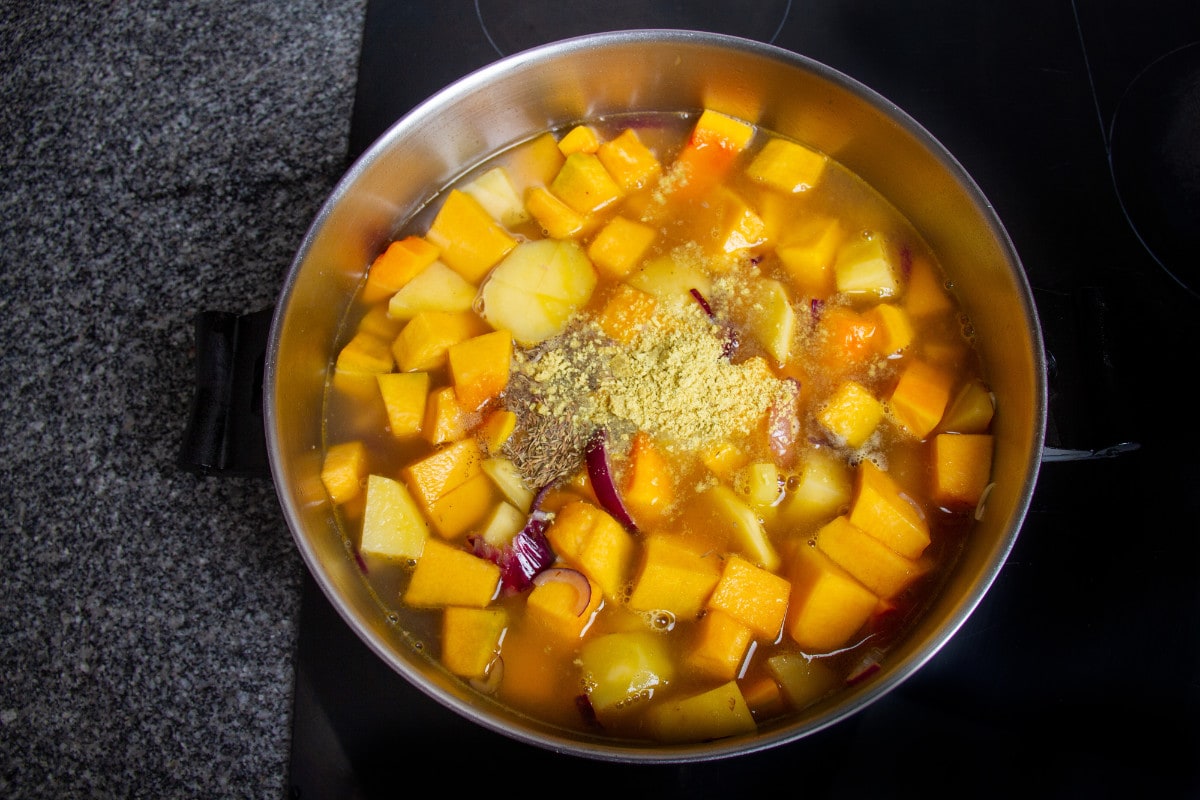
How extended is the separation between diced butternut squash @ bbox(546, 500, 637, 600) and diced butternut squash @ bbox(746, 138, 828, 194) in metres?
0.63

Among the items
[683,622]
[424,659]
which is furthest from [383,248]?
[683,622]

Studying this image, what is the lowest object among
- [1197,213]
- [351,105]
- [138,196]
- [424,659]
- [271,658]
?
[271,658]

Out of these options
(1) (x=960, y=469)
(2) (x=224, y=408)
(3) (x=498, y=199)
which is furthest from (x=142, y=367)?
(1) (x=960, y=469)

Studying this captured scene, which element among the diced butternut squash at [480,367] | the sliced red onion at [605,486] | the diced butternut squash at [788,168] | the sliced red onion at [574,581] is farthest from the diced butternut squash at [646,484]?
the diced butternut squash at [788,168]

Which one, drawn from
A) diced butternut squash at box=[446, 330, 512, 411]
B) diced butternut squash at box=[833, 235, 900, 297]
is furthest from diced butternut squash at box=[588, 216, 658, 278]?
diced butternut squash at box=[833, 235, 900, 297]

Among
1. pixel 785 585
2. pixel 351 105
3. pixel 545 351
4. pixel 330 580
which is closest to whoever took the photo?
pixel 330 580

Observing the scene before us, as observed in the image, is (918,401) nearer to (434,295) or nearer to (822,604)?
(822,604)

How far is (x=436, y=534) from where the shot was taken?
122cm

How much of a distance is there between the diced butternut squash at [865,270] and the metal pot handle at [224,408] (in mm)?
868

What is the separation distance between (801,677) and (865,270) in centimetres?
Answer: 62

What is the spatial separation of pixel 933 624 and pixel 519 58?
38.6 inches

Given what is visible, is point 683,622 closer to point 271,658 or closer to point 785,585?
point 785,585

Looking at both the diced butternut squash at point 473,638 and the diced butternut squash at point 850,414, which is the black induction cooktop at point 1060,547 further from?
the diced butternut squash at point 850,414

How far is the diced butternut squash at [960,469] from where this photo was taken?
121 centimetres
